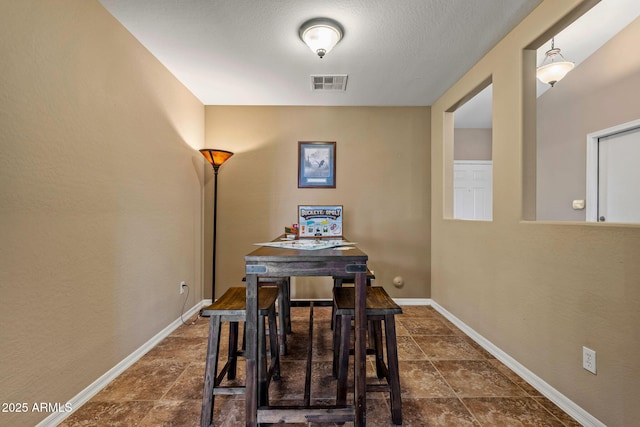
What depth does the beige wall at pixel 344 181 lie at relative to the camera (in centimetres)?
332

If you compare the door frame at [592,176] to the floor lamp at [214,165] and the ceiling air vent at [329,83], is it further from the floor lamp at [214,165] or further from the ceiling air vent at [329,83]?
the floor lamp at [214,165]

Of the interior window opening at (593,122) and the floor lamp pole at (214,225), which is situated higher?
the interior window opening at (593,122)

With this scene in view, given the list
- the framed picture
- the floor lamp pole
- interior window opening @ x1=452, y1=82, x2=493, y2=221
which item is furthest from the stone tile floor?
interior window opening @ x1=452, y1=82, x2=493, y2=221

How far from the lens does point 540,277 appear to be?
1.73 meters

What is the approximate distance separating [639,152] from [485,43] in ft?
6.65

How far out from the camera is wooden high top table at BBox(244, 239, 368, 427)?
126 cm

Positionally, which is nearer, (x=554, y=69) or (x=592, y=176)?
(x=554, y=69)

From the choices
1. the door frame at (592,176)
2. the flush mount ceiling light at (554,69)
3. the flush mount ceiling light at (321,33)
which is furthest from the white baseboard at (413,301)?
the flush mount ceiling light at (321,33)

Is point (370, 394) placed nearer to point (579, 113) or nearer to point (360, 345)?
point (360, 345)

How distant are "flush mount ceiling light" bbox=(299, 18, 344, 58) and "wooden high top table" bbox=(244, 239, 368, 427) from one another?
1637 mm

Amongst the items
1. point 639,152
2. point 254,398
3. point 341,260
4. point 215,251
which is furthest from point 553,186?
point 215,251

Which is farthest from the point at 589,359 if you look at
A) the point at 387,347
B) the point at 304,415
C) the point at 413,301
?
A: the point at 413,301

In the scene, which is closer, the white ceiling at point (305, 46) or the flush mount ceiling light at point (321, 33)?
the white ceiling at point (305, 46)

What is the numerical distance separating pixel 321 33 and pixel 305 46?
0.93 feet
